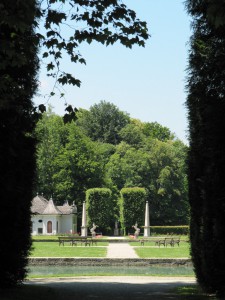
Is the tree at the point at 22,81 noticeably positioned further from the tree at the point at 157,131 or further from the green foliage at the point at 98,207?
the tree at the point at 157,131

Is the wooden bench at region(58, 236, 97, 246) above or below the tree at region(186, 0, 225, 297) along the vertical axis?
below

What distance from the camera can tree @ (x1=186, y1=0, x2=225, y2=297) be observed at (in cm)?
1095

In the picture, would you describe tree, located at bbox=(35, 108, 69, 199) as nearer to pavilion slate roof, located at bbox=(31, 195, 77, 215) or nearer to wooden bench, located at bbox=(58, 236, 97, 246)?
pavilion slate roof, located at bbox=(31, 195, 77, 215)

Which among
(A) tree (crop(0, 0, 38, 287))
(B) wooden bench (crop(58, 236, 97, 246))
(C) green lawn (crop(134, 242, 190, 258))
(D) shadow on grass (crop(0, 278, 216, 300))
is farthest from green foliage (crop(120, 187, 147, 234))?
(A) tree (crop(0, 0, 38, 287))

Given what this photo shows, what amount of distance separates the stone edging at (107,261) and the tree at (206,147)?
358 inches

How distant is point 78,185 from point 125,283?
4395 centimetres

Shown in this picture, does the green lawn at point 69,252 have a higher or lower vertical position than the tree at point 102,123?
lower

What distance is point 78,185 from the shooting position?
2330 inches

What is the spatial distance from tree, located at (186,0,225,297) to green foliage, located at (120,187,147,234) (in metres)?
42.2

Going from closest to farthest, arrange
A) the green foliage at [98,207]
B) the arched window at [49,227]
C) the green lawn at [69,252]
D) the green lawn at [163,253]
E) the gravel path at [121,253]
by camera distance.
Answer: the gravel path at [121,253] → the green lawn at [163,253] → the green lawn at [69,252] → the green foliage at [98,207] → the arched window at [49,227]

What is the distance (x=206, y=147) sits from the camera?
1187 centimetres

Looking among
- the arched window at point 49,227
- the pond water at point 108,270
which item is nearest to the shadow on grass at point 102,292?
the pond water at point 108,270

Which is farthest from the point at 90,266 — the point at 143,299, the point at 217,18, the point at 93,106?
the point at 93,106

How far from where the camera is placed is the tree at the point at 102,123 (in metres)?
74.2
